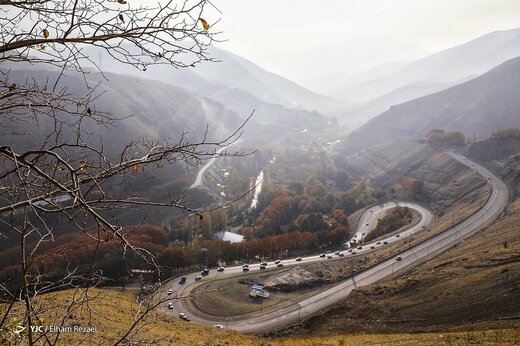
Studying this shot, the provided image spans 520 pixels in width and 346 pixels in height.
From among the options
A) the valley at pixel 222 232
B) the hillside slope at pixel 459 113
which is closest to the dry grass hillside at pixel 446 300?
the valley at pixel 222 232

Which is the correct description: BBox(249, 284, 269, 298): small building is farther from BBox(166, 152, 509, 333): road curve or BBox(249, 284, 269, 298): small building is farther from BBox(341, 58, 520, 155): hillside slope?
BBox(341, 58, 520, 155): hillside slope

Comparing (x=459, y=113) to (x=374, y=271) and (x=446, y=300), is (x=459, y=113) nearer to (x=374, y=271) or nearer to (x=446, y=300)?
(x=374, y=271)

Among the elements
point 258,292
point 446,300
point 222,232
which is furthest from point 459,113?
point 446,300

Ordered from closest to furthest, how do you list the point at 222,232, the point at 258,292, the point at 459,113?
1. the point at 258,292
2. the point at 222,232
3. the point at 459,113

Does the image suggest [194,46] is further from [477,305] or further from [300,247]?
[300,247]

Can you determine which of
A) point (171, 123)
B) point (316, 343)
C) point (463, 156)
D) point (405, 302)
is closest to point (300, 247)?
point (405, 302)

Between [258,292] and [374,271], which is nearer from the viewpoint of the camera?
[258,292]

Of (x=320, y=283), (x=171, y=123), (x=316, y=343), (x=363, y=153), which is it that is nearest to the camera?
(x=316, y=343)
